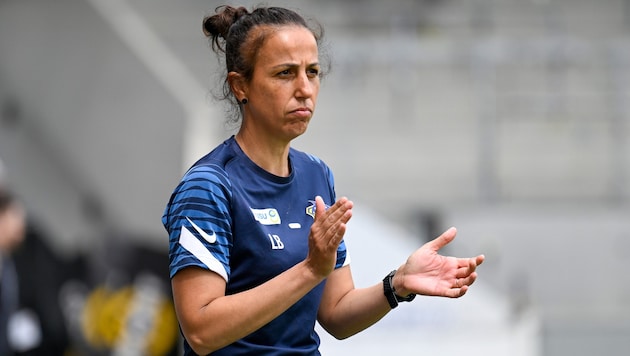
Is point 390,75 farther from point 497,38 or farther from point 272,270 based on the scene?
point 272,270

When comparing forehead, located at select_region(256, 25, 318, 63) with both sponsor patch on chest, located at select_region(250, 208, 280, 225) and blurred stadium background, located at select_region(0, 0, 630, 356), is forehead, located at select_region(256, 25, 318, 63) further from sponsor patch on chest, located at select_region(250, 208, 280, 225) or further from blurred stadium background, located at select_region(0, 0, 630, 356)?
blurred stadium background, located at select_region(0, 0, 630, 356)

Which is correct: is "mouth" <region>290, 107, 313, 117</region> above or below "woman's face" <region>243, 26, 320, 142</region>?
below

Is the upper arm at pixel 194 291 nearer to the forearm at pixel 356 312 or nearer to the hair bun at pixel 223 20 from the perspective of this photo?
the forearm at pixel 356 312

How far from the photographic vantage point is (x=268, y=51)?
105 inches

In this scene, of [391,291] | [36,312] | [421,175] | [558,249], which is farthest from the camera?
[421,175]

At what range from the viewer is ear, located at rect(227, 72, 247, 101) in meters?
2.74

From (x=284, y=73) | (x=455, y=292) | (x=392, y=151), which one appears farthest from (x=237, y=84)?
(x=392, y=151)

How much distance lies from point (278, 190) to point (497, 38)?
9036 mm

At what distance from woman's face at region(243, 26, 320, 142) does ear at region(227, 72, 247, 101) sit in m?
0.02

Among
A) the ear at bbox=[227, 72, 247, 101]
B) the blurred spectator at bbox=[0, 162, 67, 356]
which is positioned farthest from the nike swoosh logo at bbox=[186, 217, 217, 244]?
the blurred spectator at bbox=[0, 162, 67, 356]

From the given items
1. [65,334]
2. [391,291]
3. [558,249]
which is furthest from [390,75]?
[391,291]

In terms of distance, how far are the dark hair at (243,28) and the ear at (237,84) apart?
13mm

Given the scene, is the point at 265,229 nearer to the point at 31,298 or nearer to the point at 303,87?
the point at 303,87

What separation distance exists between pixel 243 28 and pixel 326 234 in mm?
618
